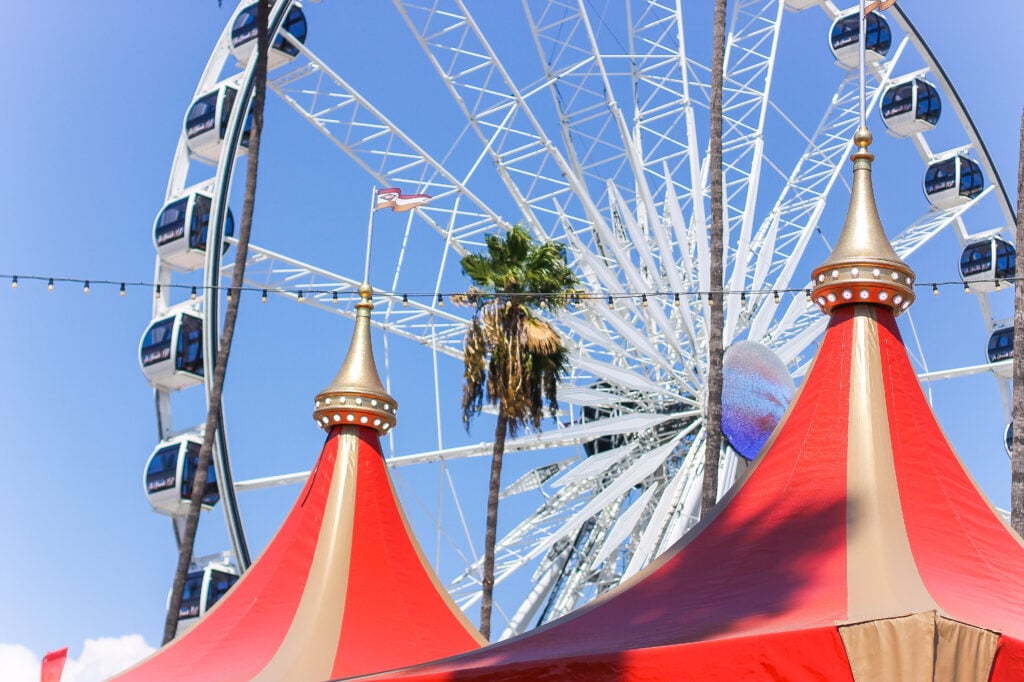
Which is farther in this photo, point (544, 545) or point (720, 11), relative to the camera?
point (544, 545)

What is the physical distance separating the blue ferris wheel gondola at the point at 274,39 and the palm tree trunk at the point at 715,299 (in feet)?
27.9

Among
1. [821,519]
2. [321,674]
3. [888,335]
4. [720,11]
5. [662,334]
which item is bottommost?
[321,674]

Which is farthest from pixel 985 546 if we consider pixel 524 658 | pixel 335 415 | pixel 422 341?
pixel 422 341

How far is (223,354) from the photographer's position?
23.7m

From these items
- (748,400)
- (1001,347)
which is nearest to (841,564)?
(748,400)

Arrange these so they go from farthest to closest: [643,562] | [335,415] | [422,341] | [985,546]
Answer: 1. [422,341]
2. [643,562]
3. [335,415]
4. [985,546]

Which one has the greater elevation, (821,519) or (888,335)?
(888,335)

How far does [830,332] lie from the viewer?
11453mm

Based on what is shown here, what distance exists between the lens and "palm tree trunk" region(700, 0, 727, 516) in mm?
18531

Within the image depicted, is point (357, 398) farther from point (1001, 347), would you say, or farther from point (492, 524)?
point (1001, 347)

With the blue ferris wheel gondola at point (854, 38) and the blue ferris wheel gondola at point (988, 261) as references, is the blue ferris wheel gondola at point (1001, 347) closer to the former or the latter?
the blue ferris wheel gondola at point (988, 261)

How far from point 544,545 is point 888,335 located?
1344 cm

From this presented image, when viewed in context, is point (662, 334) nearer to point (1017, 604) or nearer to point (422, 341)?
point (422, 341)

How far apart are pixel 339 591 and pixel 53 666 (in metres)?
2.42
